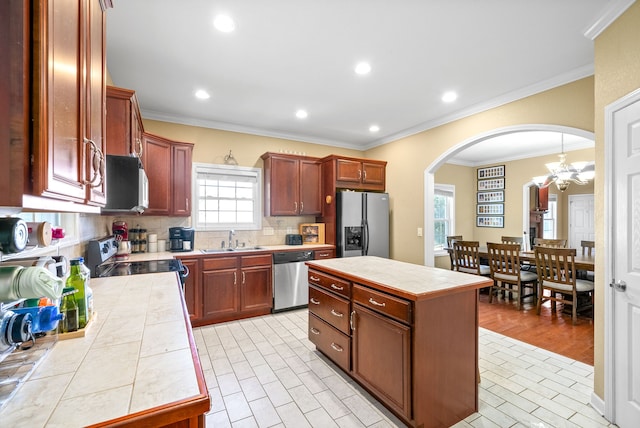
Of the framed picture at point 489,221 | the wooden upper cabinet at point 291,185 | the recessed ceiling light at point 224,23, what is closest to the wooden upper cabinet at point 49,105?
the recessed ceiling light at point 224,23

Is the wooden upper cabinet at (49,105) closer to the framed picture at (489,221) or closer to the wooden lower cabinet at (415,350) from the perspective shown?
the wooden lower cabinet at (415,350)

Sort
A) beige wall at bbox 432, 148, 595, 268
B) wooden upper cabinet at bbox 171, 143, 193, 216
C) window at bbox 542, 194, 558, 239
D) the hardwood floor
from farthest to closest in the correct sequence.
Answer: window at bbox 542, 194, 558, 239, beige wall at bbox 432, 148, 595, 268, wooden upper cabinet at bbox 171, 143, 193, 216, the hardwood floor

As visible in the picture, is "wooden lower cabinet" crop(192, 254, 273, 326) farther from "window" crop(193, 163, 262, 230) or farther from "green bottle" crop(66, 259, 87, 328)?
"green bottle" crop(66, 259, 87, 328)

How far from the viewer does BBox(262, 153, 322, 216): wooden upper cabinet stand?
441 cm

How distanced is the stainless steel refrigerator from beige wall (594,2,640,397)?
2788 millimetres

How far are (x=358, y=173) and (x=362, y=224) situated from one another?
851mm

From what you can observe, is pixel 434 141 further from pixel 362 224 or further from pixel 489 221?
pixel 489 221

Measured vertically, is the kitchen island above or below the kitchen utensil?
below

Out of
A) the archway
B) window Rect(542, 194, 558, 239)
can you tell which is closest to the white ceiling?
the archway

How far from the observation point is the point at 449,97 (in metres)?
3.36

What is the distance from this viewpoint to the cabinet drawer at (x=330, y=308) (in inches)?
90.7

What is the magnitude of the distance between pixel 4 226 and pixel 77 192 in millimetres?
179

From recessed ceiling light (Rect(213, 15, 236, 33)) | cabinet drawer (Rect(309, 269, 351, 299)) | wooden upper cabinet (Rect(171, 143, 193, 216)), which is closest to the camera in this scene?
recessed ceiling light (Rect(213, 15, 236, 33))

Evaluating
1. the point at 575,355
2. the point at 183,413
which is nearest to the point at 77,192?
the point at 183,413
